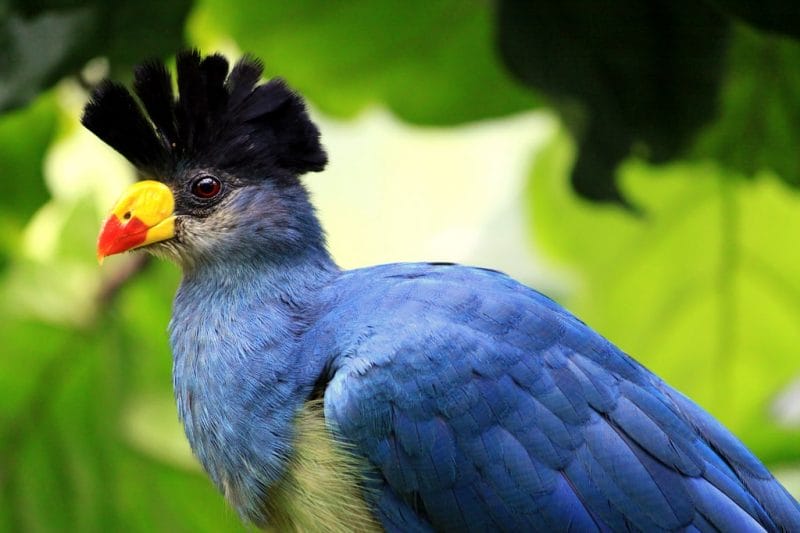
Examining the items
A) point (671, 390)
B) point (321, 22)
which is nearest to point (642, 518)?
point (671, 390)

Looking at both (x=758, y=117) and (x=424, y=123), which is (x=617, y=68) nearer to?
(x=758, y=117)

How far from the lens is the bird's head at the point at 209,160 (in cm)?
209

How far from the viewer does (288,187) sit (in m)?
2.20

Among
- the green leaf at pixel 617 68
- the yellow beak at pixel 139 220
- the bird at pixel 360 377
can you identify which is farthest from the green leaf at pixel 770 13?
the yellow beak at pixel 139 220

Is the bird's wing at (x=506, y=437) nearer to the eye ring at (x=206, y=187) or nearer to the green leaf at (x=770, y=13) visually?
the eye ring at (x=206, y=187)

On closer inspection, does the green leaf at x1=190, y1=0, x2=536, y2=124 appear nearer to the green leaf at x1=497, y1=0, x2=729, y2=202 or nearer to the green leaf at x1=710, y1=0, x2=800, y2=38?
the green leaf at x1=497, y1=0, x2=729, y2=202

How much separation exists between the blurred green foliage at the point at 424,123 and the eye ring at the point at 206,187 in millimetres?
356

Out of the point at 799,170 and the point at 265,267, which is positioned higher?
the point at 799,170

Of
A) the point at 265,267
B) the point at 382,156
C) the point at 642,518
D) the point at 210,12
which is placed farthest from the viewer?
the point at 382,156

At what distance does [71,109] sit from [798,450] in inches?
83.0

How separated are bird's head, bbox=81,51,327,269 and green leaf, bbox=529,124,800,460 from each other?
47.4 inches

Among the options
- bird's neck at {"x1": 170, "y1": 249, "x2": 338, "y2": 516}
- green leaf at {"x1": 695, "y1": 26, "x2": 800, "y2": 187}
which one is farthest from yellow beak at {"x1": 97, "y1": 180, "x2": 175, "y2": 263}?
green leaf at {"x1": 695, "y1": 26, "x2": 800, "y2": 187}

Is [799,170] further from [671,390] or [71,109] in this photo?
[71,109]

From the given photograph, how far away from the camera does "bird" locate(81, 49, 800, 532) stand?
71.4 inches
